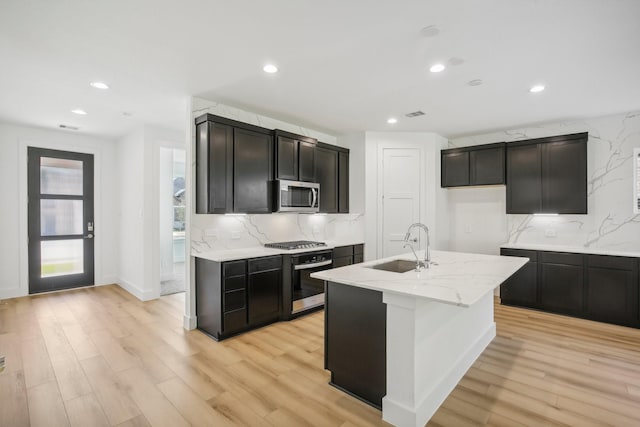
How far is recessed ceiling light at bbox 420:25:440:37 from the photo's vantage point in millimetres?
2278

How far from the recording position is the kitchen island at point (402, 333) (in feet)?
6.56

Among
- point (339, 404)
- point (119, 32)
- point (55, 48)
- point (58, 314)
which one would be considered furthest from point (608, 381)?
point (58, 314)

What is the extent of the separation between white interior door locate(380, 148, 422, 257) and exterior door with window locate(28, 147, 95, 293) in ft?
17.0

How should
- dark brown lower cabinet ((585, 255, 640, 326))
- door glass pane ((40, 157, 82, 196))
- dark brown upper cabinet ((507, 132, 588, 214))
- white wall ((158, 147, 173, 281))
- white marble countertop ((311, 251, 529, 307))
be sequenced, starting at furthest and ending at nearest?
1. white wall ((158, 147, 173, 281))
2. door glass pane ((40, 157, 82, 196))
3. dark brown upper cabinet ((507, 132, 588, 214))
4. dark brown lower cabinet ((585, 255, 640, 326))
5. white marble countertop ((311, 251, 529, 307))

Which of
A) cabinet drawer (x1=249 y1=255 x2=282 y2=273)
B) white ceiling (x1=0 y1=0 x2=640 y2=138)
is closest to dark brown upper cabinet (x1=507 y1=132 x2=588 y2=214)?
white ceiling (x1=0 y1=0 x2=640 y2=138)

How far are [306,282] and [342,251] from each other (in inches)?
33.9

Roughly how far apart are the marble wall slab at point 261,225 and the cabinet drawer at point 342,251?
17.7 inches

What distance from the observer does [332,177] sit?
16.7 ft

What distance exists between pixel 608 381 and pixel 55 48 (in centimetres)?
526

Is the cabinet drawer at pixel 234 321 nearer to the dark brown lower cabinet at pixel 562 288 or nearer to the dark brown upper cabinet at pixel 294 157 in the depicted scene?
the dark brown upper cabinet at pixel 294 157

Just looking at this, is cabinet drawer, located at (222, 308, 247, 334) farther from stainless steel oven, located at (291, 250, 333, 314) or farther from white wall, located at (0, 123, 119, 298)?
white wall, located at (0, 123, 119, 298)

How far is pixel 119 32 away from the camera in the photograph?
7.71 ft

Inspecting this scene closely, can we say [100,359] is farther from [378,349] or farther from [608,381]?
[608,381]

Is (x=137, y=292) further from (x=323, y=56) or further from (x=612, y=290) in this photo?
(x=612, y=290)
